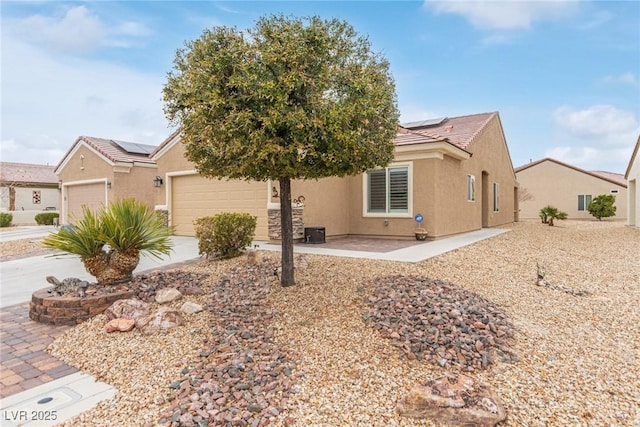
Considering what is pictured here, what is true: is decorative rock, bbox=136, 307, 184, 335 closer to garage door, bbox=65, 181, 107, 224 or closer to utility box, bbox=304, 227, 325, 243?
utility box, bbox=304, 227, 325, 243

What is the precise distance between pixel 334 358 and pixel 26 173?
33.2 m

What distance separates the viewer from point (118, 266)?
6.11 meters

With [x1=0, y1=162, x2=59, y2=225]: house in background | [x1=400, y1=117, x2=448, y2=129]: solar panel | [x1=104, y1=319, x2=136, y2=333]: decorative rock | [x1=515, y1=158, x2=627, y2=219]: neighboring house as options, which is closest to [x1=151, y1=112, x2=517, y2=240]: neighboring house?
[x1=400, y1=117, x2=448, y2=129]: solar panel

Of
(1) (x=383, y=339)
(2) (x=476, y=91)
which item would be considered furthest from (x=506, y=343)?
(2) (x=476, y=91)

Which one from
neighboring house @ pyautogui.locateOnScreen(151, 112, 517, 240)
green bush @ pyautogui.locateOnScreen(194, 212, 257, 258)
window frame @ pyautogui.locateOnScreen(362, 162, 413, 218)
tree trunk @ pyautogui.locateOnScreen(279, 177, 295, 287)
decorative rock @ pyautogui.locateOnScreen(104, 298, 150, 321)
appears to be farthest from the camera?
window frame @ pyautogui.locateOnScreen(362, 162, 413, 218)

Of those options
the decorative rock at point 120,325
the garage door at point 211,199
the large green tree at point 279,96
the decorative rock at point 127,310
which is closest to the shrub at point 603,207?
the garage door at point 211,199

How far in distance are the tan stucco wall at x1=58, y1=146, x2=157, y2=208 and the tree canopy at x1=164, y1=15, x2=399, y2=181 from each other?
46.1ft

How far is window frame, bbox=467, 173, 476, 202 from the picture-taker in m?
15.0

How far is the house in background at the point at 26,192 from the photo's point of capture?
24609 millimetres

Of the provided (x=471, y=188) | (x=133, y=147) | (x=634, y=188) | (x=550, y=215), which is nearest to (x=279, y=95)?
(x=471, y=188)

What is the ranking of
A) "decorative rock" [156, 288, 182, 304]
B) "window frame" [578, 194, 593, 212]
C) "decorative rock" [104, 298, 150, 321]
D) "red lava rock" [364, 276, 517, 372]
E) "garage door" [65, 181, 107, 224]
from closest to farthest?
"red lava rock" [364, 276, 517, 372] < "decorative rock" [104, 298, 150, 321] < "decorative rock" [156, 288, 182, 304] < "garage door" [65, 181, 107, 224] < "window frame" [578, 194, 593, 212]

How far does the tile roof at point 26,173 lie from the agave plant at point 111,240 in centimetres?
2483

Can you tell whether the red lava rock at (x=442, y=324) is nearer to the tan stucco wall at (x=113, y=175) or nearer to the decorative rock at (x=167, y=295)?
the decorative rock at (x=167, y=295)

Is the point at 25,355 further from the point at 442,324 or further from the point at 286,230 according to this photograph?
the point at 442,324
